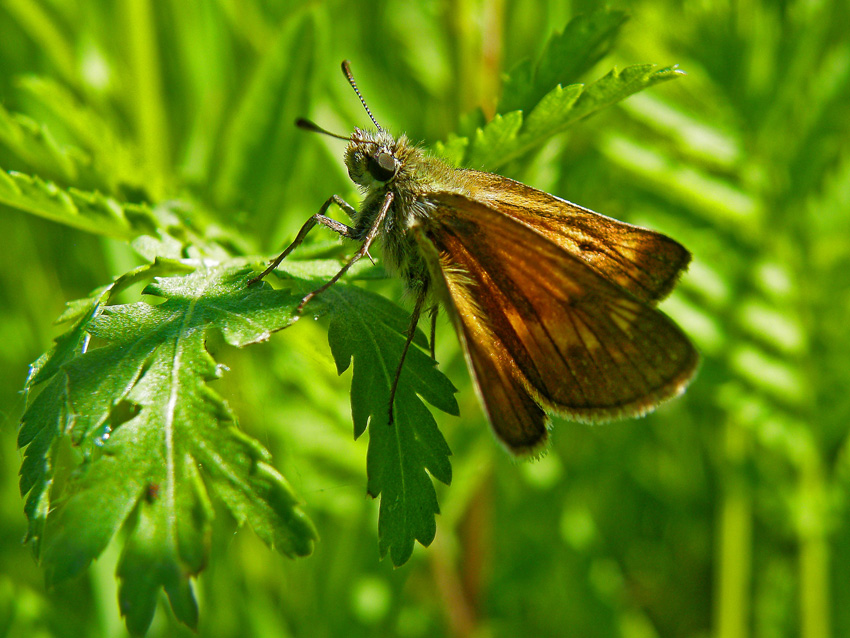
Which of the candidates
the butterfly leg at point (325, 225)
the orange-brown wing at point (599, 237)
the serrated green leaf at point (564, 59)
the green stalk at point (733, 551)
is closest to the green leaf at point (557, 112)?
the serrated green leaf at point (564, 59)

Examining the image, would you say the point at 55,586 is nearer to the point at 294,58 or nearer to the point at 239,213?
the point at 239,213

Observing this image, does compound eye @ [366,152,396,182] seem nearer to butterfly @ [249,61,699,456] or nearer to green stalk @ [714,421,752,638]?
butterfly @ [249,61,699,456]

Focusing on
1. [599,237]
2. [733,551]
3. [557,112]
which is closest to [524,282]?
[599,237]

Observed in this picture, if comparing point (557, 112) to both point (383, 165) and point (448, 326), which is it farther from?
point (448, 326)

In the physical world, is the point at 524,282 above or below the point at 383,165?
below

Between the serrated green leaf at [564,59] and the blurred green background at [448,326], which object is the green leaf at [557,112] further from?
the blurred green background at [448,326]

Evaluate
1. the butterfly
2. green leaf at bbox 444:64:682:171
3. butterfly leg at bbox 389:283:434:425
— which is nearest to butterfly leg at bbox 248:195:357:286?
the butterfly
